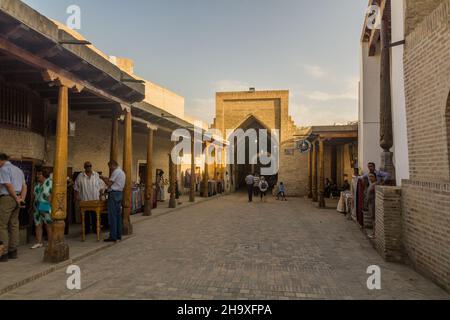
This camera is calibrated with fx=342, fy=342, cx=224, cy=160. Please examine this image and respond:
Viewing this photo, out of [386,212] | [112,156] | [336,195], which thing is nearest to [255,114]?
[336,195]

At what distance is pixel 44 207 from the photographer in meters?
6.31

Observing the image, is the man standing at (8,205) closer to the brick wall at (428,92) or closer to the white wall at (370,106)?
the brick wall at (428,92)

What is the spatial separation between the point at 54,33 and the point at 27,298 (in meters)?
3.52

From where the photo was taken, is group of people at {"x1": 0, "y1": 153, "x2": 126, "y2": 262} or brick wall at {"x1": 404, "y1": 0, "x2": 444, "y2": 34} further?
brick wall at {"x1": 404, "y1": 0, "x2": 444, "y2": 34}

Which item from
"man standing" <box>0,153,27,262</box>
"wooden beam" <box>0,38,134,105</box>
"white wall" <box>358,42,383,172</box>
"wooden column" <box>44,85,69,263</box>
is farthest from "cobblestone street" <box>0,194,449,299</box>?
"white wall" <box>358,42,383,172</box>

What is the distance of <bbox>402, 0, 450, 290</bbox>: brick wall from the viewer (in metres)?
4.61

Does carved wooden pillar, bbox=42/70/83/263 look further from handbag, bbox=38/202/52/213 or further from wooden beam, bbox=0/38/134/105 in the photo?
handbag, bbox=38/202/52/213

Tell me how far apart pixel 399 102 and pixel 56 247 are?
6.81m

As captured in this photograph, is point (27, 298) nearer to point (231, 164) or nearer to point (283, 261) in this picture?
point (283, 261)

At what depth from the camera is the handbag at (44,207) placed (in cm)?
628

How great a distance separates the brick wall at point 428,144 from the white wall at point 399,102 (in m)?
0.41

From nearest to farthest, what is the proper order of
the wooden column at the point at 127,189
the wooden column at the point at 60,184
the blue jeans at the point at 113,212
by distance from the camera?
the wooden column at the point at 60,184 → the blue jeans at the point at 113,212 → the wooden column at the point at 127,189

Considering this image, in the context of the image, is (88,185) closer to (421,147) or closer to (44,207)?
(44,207)

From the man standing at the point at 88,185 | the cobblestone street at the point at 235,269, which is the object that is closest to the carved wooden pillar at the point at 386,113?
the cobblestone street at the point at 235,269
